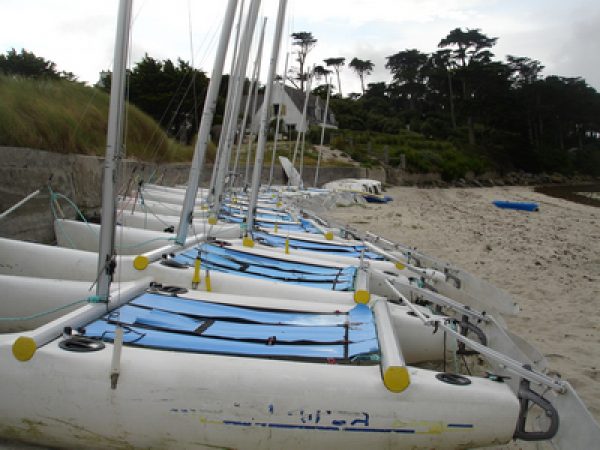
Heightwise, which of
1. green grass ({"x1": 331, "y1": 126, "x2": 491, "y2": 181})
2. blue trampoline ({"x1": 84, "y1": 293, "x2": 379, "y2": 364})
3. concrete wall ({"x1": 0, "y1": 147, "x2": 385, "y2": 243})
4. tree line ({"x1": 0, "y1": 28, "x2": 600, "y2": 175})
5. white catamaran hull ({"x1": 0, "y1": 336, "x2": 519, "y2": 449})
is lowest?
white catamaran hull ({"x1": 0, "y1": 336, "x2": 519, "y2": 449})

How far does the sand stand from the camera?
473 cm

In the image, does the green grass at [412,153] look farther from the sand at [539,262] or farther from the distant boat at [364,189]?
the sand at [539,262]

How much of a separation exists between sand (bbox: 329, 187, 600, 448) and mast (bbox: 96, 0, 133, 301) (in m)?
3.06

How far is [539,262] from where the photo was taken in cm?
917

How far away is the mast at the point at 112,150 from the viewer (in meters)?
3.23

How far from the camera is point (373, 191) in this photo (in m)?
25.4

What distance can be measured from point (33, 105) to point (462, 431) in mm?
9490

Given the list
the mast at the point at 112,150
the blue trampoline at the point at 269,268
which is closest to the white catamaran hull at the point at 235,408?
the mast at the point at 112,150

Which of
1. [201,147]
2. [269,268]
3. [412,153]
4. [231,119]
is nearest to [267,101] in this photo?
[231,119]

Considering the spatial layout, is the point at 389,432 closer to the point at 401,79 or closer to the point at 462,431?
the point at 462,431

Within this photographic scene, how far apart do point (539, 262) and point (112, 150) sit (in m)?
8.42

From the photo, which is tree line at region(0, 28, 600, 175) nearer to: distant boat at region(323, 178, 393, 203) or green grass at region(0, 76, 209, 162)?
distant boat at region(323, 178, 393, 203)

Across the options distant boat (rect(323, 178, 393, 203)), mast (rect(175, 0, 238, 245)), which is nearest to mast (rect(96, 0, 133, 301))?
mast (rect(175, 0, 238, 245))

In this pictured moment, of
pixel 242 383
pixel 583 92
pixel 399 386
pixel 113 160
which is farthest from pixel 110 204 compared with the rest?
pixel 583 92
